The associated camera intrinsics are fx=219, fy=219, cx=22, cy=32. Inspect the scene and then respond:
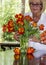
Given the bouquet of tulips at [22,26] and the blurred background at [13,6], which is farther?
the blurred background at [13,6]

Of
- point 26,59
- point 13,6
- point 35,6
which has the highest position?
point 35,6

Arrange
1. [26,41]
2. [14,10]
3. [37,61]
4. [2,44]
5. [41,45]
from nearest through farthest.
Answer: [37,61]
[26,41]
[41,45]
[2,44]
[14,10]

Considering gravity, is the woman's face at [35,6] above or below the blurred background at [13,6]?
above

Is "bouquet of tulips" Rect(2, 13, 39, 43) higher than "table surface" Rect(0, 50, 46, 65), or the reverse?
"bouquet of tulips" Rect(2, 13, 39, 43)

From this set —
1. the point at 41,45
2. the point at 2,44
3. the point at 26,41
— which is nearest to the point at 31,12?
the point at 2,44

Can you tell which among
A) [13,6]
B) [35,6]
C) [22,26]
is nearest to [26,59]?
[22,26]

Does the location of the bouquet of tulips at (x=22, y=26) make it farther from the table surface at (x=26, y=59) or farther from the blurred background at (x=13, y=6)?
the blurred background at (x=13, y=6)

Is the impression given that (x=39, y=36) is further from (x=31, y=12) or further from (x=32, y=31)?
(x=31, y=12)

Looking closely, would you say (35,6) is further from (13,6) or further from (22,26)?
(13,6)

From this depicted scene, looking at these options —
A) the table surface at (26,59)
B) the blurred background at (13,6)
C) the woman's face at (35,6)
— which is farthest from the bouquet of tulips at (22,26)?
the blurred background at (13,6)

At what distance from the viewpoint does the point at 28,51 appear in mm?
1911

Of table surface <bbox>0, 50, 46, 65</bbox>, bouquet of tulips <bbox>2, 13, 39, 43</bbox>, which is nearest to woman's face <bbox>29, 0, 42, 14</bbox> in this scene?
table surface <bbox>0, 50, 46, 65</bbox>

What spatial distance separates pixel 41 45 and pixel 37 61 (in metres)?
0.37

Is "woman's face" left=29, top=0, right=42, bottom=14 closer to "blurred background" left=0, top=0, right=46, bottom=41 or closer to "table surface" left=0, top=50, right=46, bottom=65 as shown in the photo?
"table surface" left=0, top=50, right=46, bottom=65
